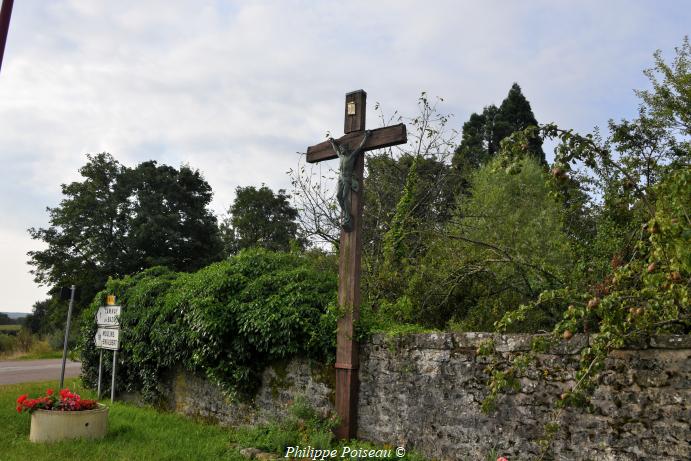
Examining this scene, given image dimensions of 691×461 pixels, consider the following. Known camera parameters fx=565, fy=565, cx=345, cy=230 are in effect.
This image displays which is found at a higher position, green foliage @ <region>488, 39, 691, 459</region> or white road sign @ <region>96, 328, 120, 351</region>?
green foliage @ <region>488, 39, 691, 459</region>

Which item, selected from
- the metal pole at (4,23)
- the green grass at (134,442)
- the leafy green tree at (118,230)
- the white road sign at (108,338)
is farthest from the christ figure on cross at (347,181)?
the leafy green tree at (118,230)

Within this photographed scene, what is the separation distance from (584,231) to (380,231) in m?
4.49

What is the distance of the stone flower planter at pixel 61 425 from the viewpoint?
732cm

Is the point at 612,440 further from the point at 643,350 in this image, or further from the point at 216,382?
the point at 216,382

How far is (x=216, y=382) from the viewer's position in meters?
8.30

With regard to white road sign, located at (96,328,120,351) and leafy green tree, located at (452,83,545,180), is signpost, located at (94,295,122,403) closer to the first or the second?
white road sign, located at (96,328,120,351)

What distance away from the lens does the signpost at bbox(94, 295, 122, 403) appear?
418 inches

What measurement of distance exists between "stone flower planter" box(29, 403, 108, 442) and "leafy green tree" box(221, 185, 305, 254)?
27.4 metres

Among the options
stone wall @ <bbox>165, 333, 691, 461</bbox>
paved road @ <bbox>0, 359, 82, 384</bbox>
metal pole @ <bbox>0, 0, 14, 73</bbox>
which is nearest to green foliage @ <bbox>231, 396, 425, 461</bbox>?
stone wall @ <bbox>165, 333, 691, 461</bbox>

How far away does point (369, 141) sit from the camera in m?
7.46

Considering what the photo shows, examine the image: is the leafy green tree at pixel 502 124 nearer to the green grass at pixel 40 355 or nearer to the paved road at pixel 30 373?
the paved road at pixel 30 373

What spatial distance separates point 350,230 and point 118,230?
26.2 m

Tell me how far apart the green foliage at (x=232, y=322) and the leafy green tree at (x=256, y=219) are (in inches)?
973

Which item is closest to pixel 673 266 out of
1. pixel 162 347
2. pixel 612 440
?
pixel 612 440
